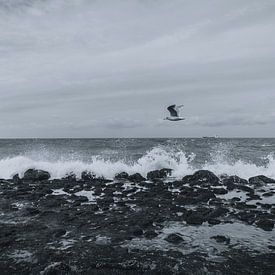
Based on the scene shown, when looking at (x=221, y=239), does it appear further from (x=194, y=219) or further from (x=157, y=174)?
(x=157, y=174)

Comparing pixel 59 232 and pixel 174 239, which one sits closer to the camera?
pixel 174 239

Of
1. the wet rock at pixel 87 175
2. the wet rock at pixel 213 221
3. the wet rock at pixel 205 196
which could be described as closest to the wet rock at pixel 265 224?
the wet rock at pixel 213 221

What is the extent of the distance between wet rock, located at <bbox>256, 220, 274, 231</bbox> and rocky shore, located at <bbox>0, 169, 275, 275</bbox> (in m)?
0.03

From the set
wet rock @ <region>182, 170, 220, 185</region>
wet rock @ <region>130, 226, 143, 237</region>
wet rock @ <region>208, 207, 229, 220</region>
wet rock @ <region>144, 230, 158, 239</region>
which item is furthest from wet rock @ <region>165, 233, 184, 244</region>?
wet rock @ <region>182, 170, 220, 185</region>

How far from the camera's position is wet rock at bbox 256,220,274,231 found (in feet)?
34.9

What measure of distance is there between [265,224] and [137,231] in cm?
394

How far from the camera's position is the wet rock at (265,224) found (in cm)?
1064

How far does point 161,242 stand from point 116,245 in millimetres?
1174

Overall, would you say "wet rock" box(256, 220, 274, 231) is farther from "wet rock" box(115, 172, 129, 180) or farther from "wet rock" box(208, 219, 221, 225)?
"wet rock" box(115, 172, 129, 180)

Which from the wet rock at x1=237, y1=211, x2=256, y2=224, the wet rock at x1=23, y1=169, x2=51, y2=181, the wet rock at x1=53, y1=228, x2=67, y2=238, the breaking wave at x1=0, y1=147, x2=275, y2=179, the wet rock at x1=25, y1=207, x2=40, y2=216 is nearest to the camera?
the wet rock at x1=53, y1=228, x2=67, y2=238

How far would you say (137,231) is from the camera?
33.0 feet

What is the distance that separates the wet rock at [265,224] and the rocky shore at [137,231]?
29mm

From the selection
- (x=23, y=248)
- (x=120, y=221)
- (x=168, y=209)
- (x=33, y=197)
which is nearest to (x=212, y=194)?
(x=168, y=209)

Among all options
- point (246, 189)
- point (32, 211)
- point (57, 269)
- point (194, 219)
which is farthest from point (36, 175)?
point (57, 269)
